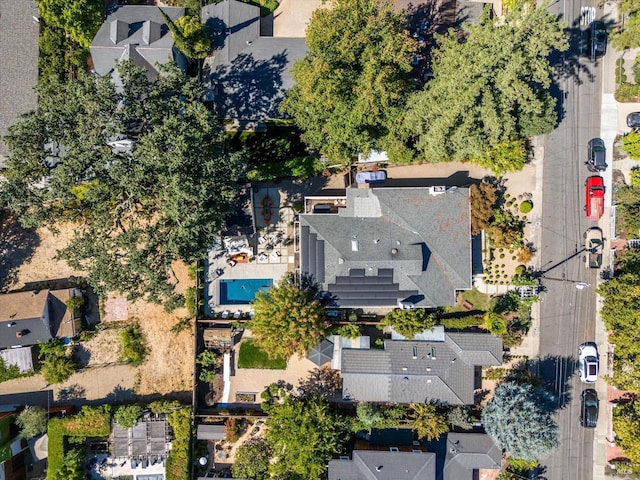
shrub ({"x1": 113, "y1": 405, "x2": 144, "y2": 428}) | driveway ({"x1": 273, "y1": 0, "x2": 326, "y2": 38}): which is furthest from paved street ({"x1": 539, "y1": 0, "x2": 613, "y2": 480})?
shrub ({"x1": 113, "y1": 405, "x2": 144, "y2": 428})

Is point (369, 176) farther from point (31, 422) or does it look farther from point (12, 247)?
point (31, 422)

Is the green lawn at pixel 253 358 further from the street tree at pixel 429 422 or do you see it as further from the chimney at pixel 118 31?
the chimney at pixel 118 31

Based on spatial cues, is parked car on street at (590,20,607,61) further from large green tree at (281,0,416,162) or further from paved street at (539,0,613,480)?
large green tree at (281,0,416,162)

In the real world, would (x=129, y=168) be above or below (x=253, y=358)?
above

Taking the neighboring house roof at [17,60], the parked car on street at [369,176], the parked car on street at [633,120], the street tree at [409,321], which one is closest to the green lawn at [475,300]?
the street tree at [409,321]

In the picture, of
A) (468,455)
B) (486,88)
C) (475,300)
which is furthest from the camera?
(475,300)

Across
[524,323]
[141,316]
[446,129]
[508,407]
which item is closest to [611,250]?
[524,323]

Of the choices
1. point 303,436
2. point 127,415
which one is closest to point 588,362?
point 303,436

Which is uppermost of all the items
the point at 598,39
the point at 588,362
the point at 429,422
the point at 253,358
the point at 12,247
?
the point at 598,39
